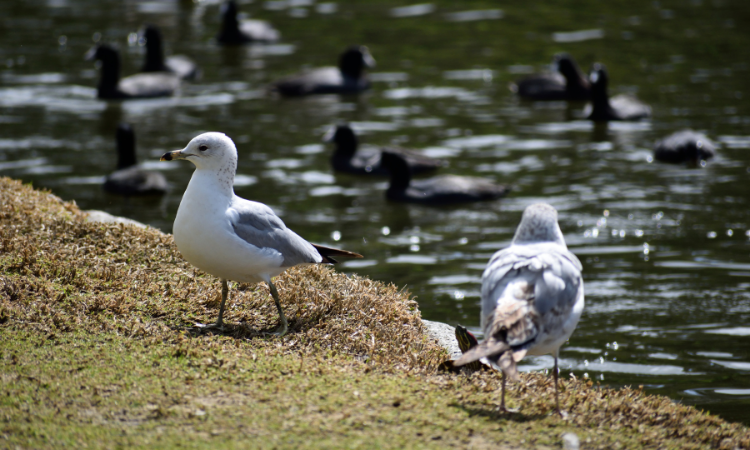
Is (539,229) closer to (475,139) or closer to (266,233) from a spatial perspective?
(266,233)

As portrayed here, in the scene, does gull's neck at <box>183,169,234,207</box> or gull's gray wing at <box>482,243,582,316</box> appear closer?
gull's gray wing at <box>482,243,582,316</box>

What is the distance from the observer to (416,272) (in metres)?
10.4

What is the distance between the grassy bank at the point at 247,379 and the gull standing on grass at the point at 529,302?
44 centimetres

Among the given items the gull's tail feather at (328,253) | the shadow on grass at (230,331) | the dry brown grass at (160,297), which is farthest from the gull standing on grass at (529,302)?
the shadow on grass at (230,331)

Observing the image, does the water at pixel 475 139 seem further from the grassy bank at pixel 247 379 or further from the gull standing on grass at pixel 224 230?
the gull standing on grass at pixel 224 230

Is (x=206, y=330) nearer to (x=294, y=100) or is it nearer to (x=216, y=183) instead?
(x=216, y=183)

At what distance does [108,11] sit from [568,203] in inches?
799

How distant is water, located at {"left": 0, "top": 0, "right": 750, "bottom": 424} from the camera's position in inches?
360

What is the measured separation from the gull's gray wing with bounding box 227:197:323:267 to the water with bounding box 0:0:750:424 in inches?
109

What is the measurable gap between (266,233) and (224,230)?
360mm

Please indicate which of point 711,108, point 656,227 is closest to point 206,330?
point 656,227

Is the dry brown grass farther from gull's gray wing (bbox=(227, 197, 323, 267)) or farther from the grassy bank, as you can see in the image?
gull's gray wing (bbox=(227, 197, 323, 267))

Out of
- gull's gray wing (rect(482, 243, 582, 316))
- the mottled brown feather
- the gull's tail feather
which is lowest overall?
the gull's tail feather

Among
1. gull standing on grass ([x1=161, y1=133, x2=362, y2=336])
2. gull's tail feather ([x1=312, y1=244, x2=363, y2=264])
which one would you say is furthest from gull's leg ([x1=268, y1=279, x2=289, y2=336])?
gull's tail feather ([x1=312, y1=244, x2=363, y2=264])
